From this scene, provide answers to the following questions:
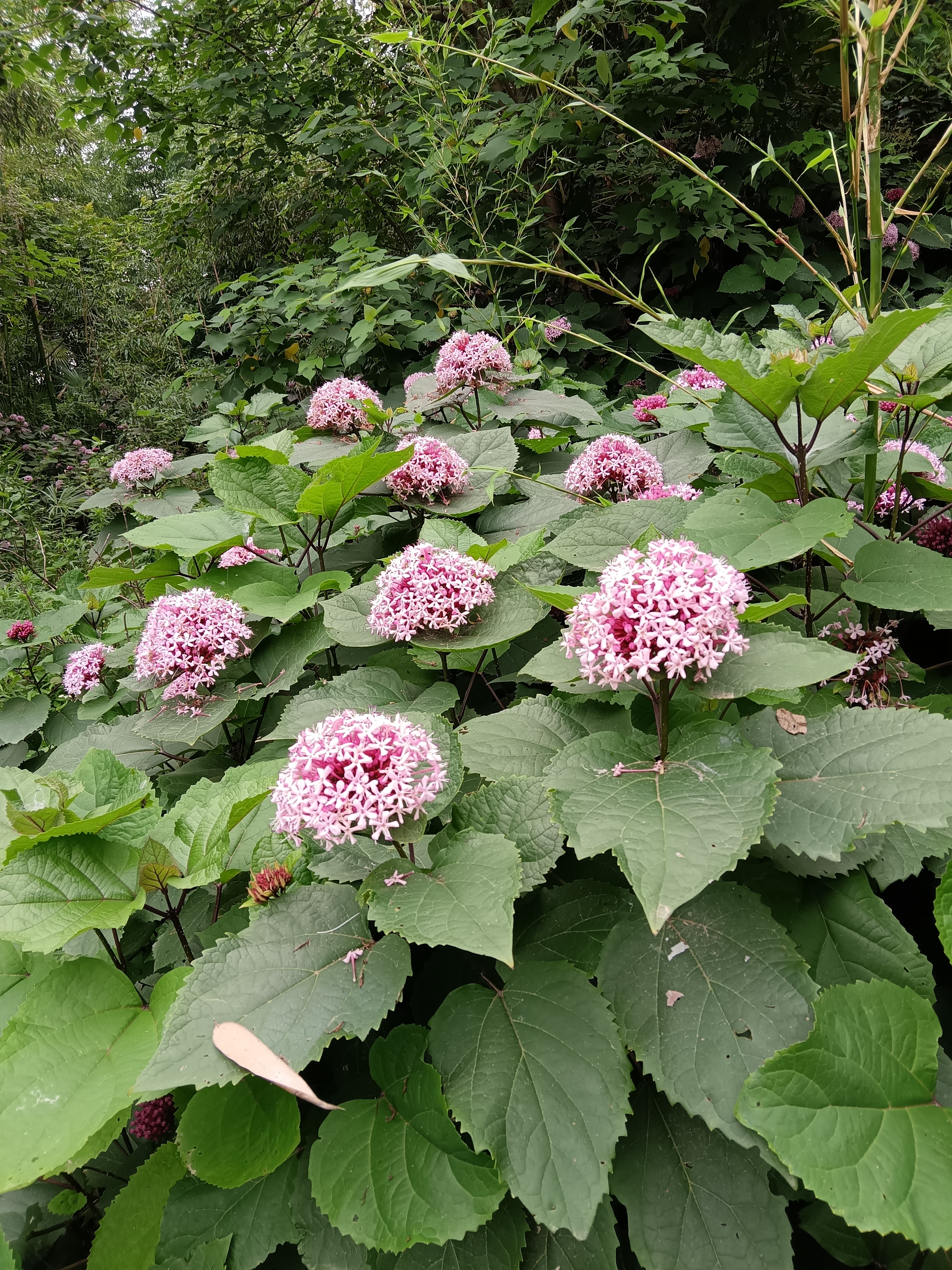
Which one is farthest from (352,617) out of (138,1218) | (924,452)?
(924,452)

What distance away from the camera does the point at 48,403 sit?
41.2 ft

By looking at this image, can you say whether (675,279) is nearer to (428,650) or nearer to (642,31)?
(642,31)

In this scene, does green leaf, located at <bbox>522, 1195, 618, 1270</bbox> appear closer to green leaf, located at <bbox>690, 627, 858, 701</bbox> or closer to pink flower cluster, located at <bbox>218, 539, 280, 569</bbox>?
green leaf, located at <bbox>690, 627, 858, 701</bbox>

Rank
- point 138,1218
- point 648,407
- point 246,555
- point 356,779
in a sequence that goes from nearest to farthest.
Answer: point 356,779
point 138,1218
point 246,555
point 648,407

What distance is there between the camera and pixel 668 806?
0.86 metres

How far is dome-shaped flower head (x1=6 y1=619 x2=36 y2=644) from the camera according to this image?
10.1 feet

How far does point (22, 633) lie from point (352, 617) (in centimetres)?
234

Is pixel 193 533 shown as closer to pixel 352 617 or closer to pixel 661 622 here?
pixel 352 617

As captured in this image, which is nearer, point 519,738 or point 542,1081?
point 542,1081

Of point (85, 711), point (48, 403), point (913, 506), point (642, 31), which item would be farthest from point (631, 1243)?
point (48, 403)

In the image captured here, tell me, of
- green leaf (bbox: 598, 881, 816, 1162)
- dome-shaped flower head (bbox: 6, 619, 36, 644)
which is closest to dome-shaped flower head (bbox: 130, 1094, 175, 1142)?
green leaf (bbox: 598, 881, 816, 1162)

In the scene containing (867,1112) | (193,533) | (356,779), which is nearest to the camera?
(867,1112)

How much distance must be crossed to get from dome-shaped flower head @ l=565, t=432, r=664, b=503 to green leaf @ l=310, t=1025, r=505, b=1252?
1404 mm

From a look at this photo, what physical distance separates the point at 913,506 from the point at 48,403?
14494 millimetres
